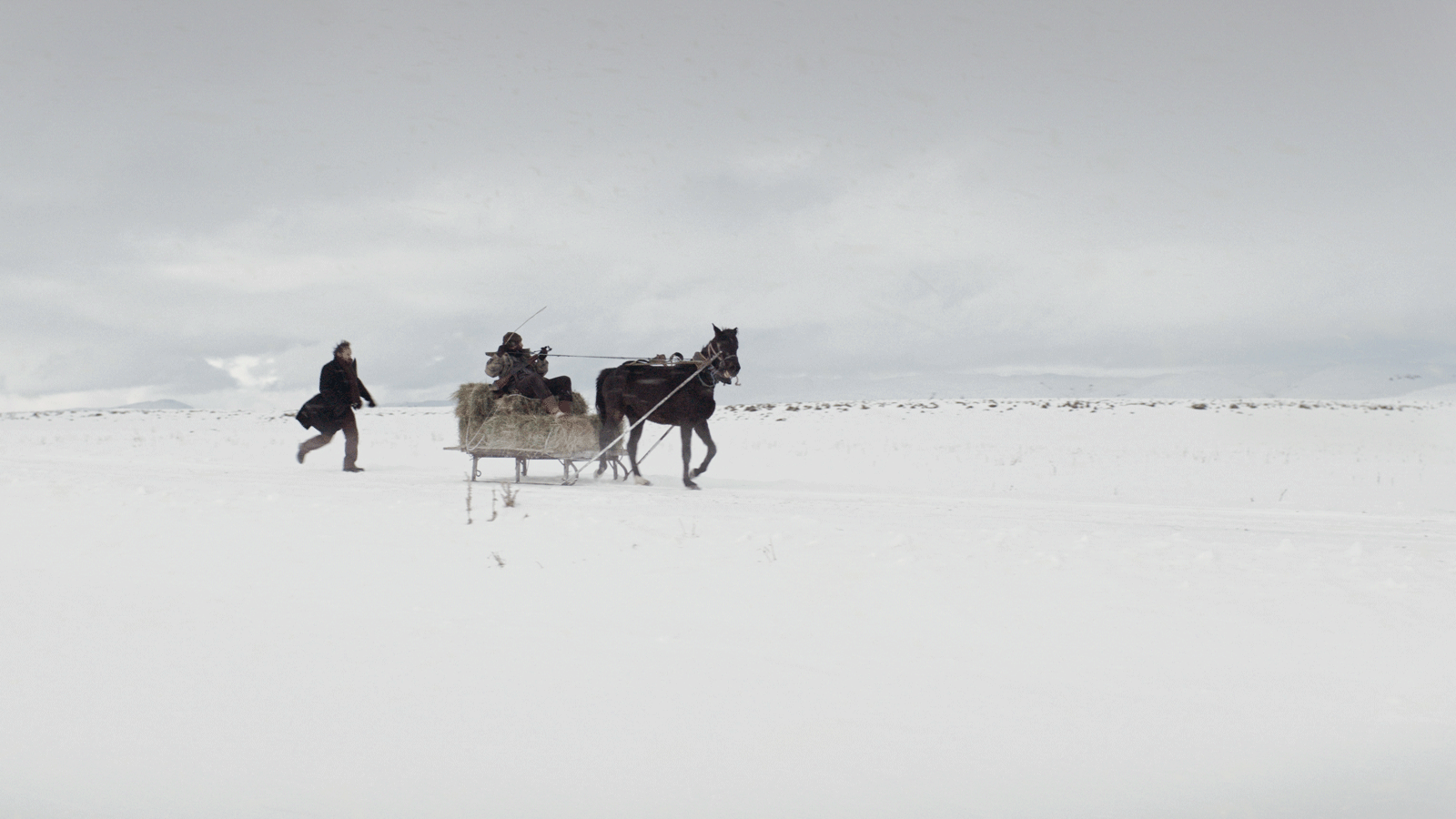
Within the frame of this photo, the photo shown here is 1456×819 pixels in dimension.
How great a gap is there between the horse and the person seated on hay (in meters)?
0.66

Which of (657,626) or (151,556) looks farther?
(151,556)

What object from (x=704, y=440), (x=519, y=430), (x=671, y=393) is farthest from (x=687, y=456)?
(x=519, y=430)

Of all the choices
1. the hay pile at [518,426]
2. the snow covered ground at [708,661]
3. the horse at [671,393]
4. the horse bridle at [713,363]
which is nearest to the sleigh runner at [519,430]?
the hay pile at [518,426]

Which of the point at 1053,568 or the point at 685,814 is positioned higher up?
the point at 1053,568

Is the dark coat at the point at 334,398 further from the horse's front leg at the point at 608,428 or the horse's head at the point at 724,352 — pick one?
the horse's head at the point at 724,352

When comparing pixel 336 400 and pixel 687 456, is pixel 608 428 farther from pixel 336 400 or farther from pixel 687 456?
pixel 336 400

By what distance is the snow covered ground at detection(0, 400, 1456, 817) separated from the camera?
390 centimetres

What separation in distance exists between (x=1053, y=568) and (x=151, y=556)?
21.4 ft

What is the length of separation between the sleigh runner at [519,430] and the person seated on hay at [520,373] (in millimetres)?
118

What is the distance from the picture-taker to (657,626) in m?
5.58

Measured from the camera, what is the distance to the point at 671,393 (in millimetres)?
12547

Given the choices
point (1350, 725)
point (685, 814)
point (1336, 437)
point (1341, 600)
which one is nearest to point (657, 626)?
point (685, 814)

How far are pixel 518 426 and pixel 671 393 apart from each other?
199 cm

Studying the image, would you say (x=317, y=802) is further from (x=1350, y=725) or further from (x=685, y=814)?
(x=1350, y=725)
